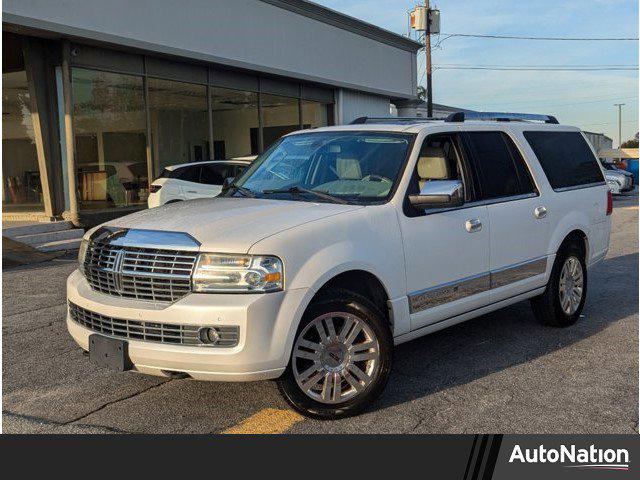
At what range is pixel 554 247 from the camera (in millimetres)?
5992

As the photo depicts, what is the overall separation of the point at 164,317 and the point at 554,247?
145 inches

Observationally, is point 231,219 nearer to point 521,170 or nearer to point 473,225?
point 473,225

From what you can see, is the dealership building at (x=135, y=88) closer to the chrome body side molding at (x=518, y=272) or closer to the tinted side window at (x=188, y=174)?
the tinted side window at (x=188, y=174)

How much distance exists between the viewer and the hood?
382 cm

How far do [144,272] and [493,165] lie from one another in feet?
9.95

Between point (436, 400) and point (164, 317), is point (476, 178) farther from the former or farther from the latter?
point (164, 317)

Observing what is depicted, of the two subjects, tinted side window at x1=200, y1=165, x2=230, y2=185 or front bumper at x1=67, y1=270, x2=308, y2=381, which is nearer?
front bumper at x1=67, y1=270, x2=308, y2=381

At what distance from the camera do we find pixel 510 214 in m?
5.47

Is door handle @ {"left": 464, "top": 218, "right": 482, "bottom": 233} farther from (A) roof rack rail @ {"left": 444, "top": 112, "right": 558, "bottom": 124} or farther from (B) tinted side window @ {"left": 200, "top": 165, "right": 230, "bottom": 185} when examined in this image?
(B) tinted side window @ {"left": 200, "top": 165, "right": 230, "bottom": 185}

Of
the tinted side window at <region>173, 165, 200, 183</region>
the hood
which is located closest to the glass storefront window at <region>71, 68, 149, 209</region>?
the tinted side window at <region>173, 165, 200, 183</region>

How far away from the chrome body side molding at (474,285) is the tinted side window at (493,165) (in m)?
0.60

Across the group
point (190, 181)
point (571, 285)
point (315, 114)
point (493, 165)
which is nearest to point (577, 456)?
point (493, 165)

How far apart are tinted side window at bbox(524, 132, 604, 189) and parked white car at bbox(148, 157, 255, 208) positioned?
8.28 m

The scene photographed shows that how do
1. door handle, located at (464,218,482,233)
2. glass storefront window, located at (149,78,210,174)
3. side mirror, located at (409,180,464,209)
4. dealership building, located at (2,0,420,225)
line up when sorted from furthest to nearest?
glass storefront window, located at (149,78,210,174), dealership building, located at (2,0,420,225), door handle, located at (464,218,482,233), side mirror, located at (409,180,464,209)
